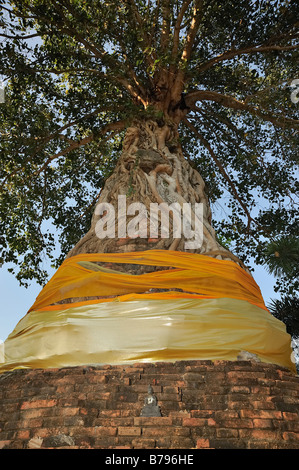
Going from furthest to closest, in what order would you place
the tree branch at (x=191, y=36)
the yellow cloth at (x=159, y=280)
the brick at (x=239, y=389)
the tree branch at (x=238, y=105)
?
the tree branch at (x=191, y=36) < the tree branch at (x=238, y=105) < the yellow cloth at (x=159, y=280) < the brick at (x=239, y=389)

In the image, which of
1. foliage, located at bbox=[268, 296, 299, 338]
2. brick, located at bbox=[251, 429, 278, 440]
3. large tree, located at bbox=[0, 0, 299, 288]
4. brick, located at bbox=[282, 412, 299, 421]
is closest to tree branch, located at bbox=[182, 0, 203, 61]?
large tree, located at bbox=[0, 0, 299, 288]

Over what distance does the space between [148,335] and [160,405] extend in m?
0.40

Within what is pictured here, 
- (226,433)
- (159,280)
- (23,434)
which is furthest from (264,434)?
(23,434)

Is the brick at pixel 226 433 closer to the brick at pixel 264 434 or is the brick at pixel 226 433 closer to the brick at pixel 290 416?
the brick at pixel 264 434

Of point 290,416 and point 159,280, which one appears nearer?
point 290,416

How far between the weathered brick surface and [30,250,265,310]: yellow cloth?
0.59m

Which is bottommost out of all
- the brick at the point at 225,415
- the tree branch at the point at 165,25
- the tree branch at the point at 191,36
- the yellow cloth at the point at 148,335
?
the brick at the point at 225,415

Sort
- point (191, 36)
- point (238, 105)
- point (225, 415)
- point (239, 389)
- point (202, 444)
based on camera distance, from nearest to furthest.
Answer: point (202, 444)
point (225, 415)
point (239, 389)
point (238, 105)
point (191, 36)

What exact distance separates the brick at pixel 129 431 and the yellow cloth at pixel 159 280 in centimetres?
92

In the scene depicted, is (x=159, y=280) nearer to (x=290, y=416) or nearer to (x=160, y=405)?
(x=160, y=405)

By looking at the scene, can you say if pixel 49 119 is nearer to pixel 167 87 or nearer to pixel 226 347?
pixel 167 87

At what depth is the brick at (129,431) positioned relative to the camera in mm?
1943

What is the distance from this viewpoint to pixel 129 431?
195cm

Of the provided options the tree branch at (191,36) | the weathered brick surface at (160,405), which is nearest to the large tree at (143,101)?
the tree branch at (191,36)
